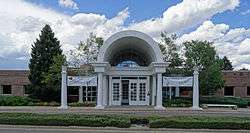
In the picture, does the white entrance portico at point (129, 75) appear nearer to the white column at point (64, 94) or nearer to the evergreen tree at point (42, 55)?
the white column at point (64, 94)

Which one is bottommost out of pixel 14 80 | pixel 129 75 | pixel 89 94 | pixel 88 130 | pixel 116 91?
pixel 88 130

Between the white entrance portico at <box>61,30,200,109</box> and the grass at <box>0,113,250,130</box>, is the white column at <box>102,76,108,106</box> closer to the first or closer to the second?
the white entrance portico at <box>61,30,200,109</box>

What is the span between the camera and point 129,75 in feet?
124

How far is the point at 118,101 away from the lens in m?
38.5

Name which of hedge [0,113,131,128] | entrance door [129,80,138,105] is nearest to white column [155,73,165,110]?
entrance door [129,80,138,105]

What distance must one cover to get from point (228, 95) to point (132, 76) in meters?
19.4

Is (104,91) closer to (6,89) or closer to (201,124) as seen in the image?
(201,124)

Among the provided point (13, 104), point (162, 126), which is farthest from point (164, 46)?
point (162, 126)

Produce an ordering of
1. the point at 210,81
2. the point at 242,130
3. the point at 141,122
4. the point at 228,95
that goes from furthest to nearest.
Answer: the point at 228,95, the point at 210,81, the point at 141,122, the point at 242,130

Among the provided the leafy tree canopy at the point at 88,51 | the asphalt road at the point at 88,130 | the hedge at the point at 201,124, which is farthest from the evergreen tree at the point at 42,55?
the hedge at the point at 201,124

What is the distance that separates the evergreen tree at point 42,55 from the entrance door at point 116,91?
8.23 m

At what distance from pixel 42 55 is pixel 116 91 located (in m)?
10.1

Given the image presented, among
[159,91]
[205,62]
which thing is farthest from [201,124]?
[205,62]

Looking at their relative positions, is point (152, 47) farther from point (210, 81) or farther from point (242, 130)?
point (242, 130)
